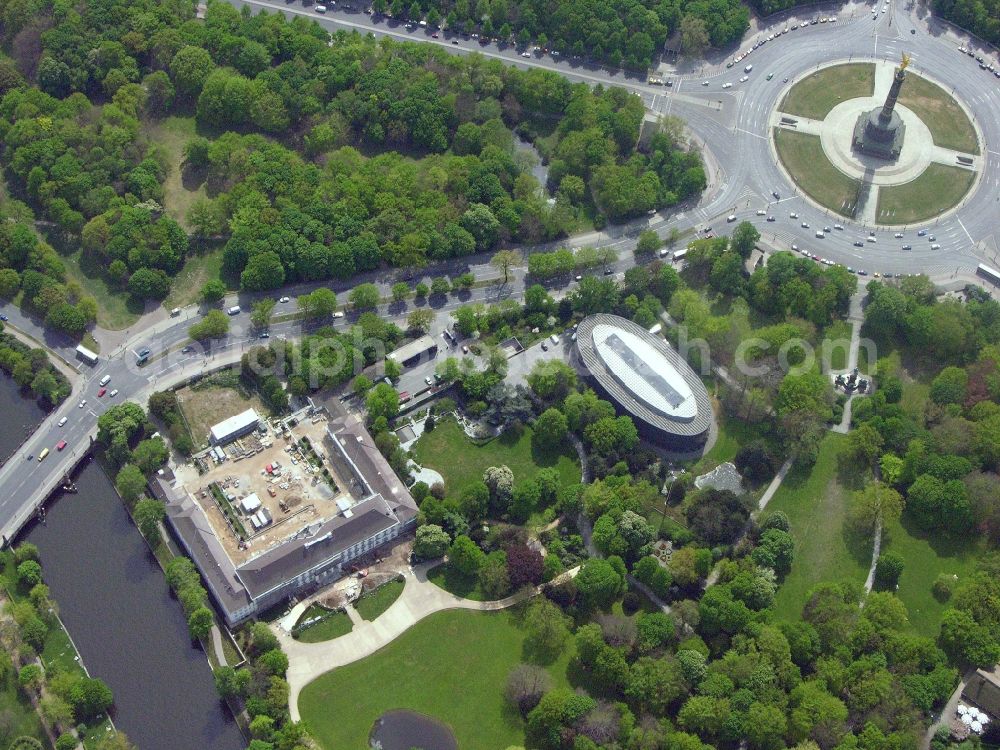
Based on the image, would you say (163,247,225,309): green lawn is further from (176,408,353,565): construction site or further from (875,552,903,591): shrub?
(875,552,903,591): shrub

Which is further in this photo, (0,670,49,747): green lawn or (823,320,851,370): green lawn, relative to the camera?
(823,320,851,370): green lawn

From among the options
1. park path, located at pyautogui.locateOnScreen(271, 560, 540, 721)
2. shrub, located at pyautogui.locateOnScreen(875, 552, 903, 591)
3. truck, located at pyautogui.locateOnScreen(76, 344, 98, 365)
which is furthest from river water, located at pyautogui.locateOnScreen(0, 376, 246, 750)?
shrub, located at pyautogui.locateOnScreen(875, 552, 903, 591)

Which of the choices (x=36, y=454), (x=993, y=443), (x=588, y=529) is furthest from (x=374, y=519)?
(x=993, y=443)

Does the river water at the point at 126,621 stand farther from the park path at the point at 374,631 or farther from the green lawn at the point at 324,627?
the green lawn at the point at 324,627

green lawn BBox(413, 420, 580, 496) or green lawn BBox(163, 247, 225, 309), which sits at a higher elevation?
green lawn BBox(163, 247, 225, 309)

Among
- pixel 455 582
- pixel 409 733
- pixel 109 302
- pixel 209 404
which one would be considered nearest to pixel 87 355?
pixel 109 302

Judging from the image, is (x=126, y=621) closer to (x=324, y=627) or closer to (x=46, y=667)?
(x=46, y=667)
